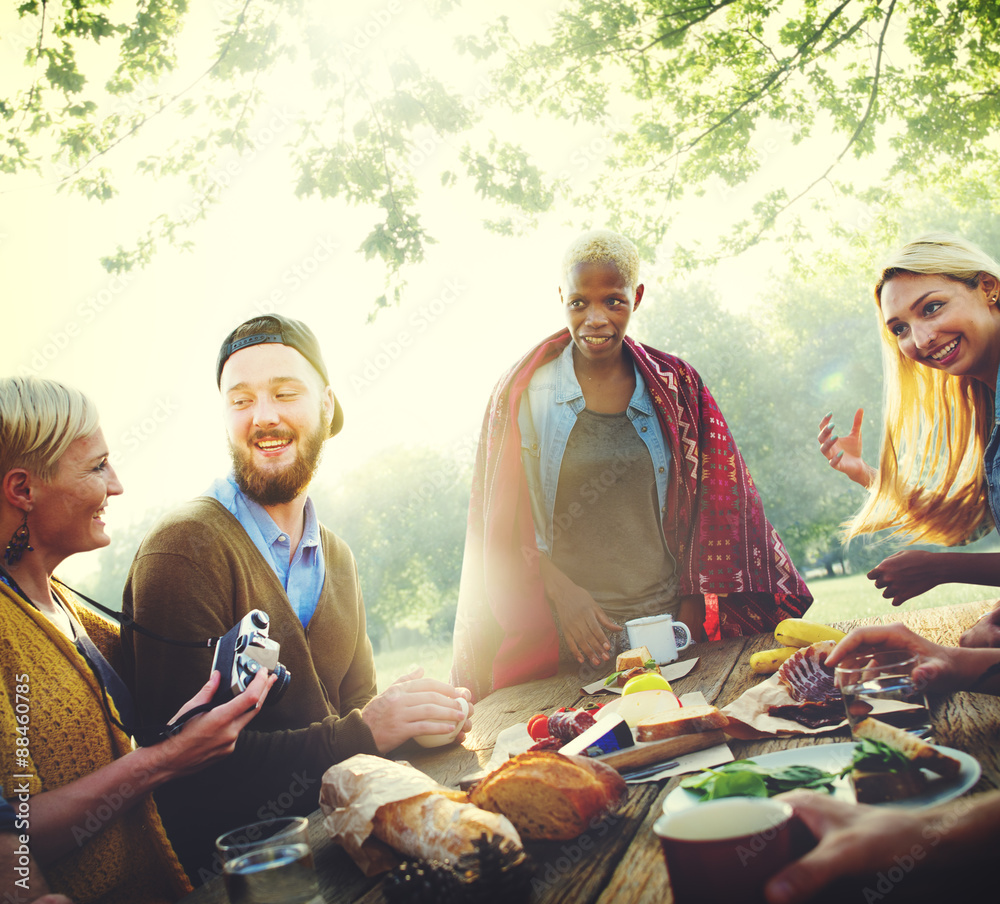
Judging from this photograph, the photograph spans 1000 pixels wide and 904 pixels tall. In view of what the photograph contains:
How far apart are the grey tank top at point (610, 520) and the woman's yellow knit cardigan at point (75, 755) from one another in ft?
6.57


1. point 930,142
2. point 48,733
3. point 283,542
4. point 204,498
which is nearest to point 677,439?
point 283,542

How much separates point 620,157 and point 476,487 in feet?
18.1

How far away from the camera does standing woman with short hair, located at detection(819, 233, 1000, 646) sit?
2.42m

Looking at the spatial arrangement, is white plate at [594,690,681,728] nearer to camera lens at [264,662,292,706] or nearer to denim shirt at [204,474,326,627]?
camera lens at [264,662,292,706]

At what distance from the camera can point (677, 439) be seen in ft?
11.2

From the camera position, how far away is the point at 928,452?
10.5ft

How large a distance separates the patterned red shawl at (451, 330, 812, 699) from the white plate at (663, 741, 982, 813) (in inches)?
68.6

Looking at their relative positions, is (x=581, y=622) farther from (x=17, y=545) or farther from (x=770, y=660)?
(x=17, y=545)

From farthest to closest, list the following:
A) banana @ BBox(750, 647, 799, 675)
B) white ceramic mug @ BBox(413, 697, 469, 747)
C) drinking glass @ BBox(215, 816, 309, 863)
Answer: banana @ BBox(750, 647, 799, 675) < white ceramic mug @ BBox(413, 697, 469, 747) < drinking glass @ BBox(215, 816, 309, 863)

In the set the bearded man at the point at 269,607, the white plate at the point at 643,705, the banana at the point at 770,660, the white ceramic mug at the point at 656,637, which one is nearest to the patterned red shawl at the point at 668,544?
the white ceramic mug at the point at 656,637

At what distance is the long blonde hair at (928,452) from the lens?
3.02 metres

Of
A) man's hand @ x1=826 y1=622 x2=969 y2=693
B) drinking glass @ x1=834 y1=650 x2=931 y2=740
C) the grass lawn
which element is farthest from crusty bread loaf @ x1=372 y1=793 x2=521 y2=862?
the grass lawn

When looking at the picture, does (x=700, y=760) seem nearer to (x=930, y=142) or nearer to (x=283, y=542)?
(x=283, y=542)

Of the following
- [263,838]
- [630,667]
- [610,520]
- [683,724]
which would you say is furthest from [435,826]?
[610,520]
